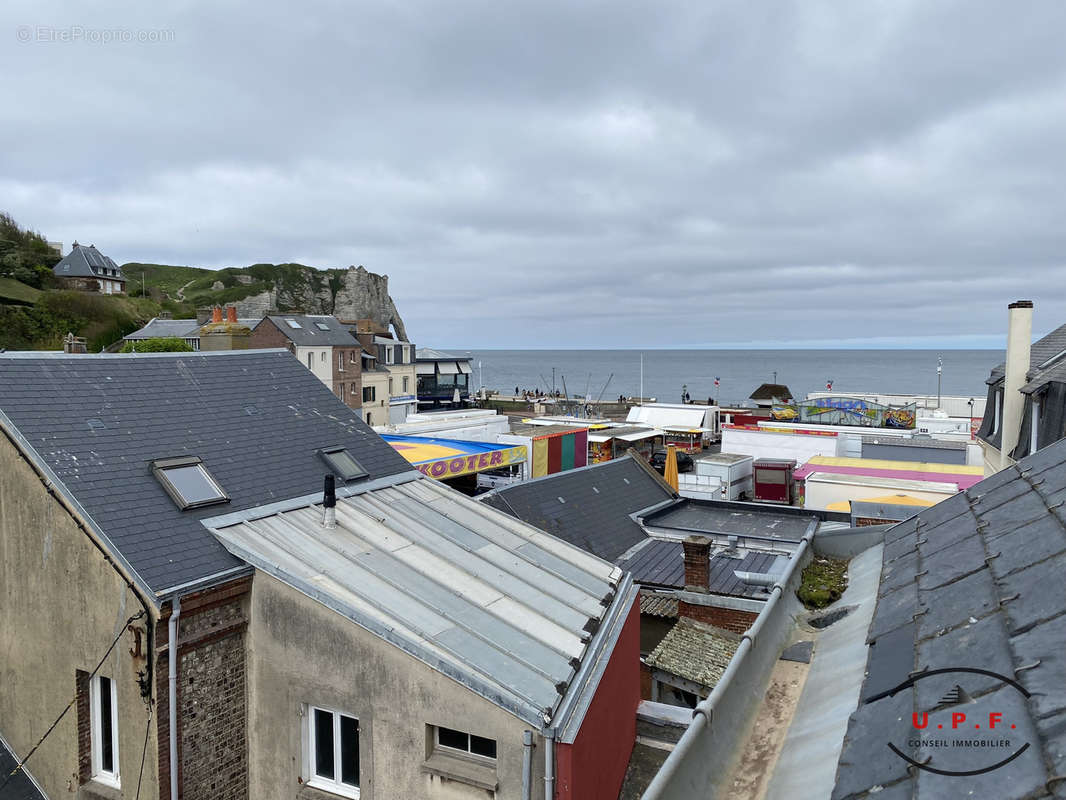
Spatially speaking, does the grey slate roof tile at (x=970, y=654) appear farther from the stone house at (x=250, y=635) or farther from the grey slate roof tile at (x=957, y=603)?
the stone house at (x=250, y=635)

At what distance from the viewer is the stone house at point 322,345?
57875mm

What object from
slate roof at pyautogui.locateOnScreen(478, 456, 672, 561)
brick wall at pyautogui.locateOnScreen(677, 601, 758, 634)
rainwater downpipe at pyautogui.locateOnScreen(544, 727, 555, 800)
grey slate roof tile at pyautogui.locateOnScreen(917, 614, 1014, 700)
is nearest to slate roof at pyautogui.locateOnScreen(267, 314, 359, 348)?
slate roof at pyautogui.locateOnScreen(478, 456, 672, 561)

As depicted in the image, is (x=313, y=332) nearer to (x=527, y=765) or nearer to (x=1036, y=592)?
(x=527, y=765)

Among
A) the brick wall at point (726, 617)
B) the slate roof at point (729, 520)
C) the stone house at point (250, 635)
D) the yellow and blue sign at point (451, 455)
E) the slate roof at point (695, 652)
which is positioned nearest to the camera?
the stone house at point (250, 635)

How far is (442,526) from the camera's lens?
508 inches

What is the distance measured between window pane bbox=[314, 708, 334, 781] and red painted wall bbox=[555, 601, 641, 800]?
355 centimetres

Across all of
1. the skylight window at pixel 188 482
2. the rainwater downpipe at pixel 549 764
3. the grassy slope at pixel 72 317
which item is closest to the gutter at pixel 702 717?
the rainwater downpipe at pixel 549 764

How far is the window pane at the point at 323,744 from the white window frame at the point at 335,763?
46mm

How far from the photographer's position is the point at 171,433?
38.9ft

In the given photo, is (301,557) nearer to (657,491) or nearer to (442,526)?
(442,526)

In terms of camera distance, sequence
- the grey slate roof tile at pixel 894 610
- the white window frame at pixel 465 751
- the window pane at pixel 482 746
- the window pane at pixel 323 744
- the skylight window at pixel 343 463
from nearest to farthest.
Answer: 1. the grey slate roof tile at pixel 894 610
2. the white window frame at pixel 465 751
3. the window pane at pixel 482 746
4. the window pane at pixel 323 744
5. the skylight window at pixel 343 463

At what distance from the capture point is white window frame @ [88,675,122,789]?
9883 millimetres

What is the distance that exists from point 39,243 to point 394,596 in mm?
122214

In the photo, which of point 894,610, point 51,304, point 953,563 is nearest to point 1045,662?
point 894,610
